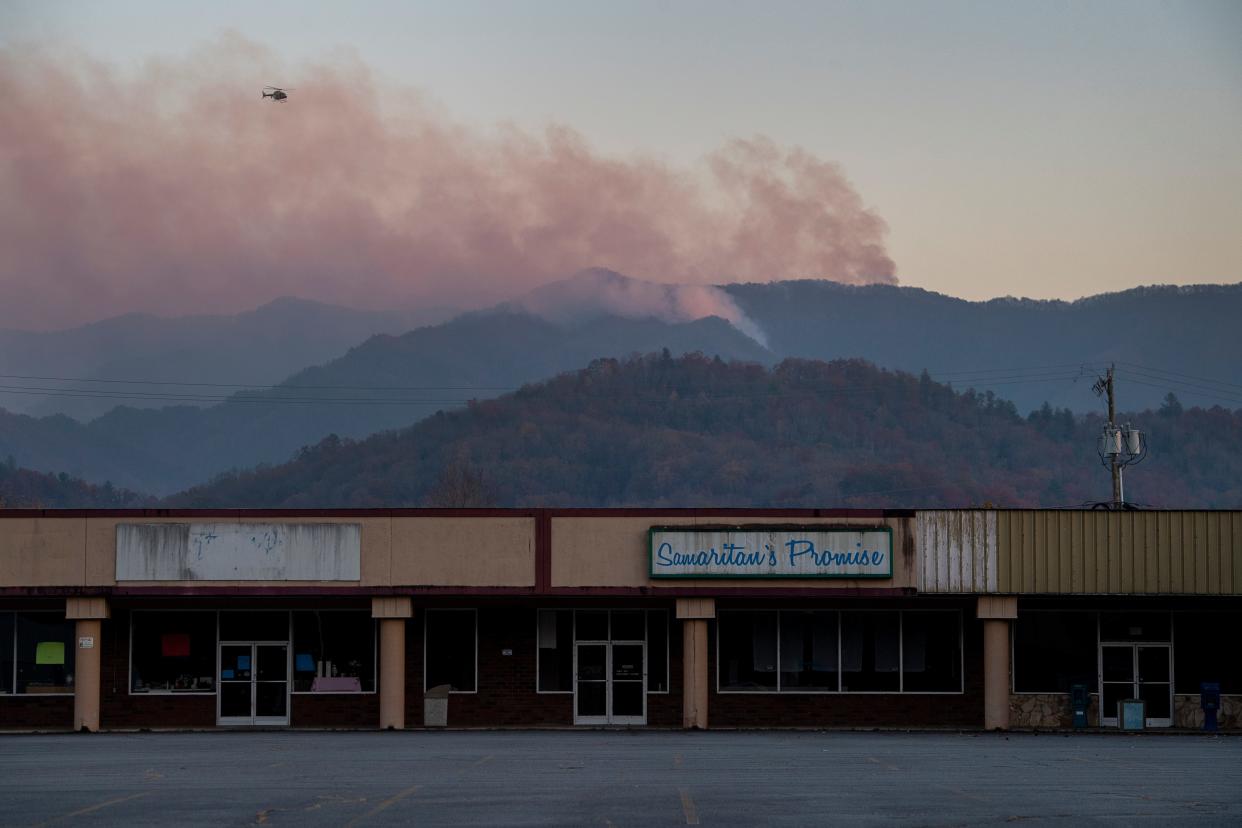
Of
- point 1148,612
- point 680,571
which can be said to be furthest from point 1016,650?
point 680,571

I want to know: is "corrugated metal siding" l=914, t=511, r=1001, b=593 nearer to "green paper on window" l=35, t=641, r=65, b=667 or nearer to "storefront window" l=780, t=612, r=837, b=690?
"storefront window" l=780, t=612, r=837, b=690

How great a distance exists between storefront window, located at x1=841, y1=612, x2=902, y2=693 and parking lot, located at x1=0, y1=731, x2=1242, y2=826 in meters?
5.24

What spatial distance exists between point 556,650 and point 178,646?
8.58m

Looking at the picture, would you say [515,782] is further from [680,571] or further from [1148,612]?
[1148,612]

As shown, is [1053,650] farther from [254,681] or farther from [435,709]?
[254,681]

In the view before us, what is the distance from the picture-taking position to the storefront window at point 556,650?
40938mm

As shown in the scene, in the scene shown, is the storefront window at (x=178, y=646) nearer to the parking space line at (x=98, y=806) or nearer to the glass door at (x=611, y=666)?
the glass door at (x=611, y=666)

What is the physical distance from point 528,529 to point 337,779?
1459 cm

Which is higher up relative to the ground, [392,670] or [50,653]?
[50,653]

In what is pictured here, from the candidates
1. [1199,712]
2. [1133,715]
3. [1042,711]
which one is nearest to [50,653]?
[1042,711]

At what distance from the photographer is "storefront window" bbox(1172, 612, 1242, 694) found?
134 feet

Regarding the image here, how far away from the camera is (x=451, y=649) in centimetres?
4100

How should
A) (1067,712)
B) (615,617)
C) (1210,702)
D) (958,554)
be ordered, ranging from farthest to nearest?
(615,617) < (1067,712) < (1210,702) < (958,554)

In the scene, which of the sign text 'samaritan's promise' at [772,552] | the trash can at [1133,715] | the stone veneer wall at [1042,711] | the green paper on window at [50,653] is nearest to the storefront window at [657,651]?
the sign text 'samaritan's promise' at [772,552]
